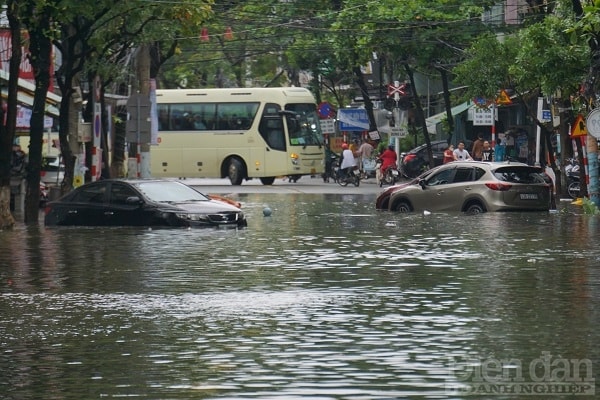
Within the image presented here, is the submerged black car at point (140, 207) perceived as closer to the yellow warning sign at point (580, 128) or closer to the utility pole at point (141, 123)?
the yellow warning sign at point (580, 128)

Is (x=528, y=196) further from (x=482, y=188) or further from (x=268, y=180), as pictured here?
→ (x=268, y=180)

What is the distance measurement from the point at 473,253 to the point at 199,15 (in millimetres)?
14596

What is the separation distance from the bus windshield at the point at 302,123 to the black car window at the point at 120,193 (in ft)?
102

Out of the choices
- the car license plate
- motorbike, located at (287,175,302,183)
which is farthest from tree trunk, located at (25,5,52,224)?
motorbike, located at (287,175,302,183)

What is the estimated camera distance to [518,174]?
34094 millimetres

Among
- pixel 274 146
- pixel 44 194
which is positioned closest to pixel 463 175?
pixel 44 194

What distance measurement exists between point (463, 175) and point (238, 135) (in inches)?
1095

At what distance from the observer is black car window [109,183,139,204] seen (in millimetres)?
29297

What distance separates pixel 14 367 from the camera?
11273mm

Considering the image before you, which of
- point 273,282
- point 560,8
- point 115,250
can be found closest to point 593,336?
point 273,282

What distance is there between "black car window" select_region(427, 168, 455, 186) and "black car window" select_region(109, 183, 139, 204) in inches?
336

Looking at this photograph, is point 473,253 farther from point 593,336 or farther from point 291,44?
point 291,44

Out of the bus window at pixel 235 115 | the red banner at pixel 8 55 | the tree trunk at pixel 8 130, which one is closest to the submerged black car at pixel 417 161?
the bus window at pixel 235 115

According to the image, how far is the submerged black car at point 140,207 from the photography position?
94.0ft
